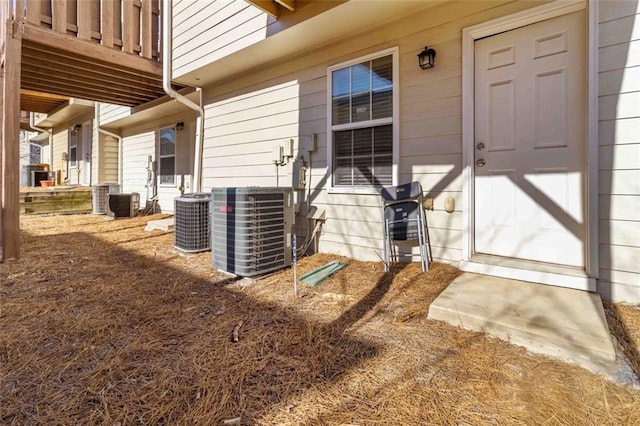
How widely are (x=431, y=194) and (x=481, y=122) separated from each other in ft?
2.63

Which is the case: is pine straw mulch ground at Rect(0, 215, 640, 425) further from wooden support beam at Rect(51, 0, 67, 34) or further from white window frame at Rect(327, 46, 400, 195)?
wooden support beam at Rect(51, 0, 67, 34)

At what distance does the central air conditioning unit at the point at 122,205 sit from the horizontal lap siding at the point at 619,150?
340 inches

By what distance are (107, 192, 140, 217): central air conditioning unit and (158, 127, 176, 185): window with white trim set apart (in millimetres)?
835

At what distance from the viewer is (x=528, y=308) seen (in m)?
2.16

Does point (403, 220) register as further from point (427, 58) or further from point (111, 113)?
point (111, 113)

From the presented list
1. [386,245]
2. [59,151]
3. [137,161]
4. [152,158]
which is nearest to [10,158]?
[386,245]

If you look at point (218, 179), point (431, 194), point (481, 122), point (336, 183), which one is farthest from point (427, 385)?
point (218, 179)

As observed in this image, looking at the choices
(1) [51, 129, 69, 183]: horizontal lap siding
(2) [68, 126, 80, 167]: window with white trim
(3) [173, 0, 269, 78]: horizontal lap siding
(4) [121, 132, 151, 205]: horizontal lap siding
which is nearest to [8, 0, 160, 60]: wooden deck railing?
(3) [173, 0, 269, 78]: horizontal lap siding

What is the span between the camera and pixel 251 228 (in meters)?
3.17

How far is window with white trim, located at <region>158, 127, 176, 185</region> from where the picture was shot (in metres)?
7.88

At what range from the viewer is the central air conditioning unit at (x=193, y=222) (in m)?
4.25

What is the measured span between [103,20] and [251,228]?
4.46 meters

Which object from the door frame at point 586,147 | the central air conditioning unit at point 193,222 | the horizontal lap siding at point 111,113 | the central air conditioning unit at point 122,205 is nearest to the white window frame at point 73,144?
the horizontal lap siding at point 111,113

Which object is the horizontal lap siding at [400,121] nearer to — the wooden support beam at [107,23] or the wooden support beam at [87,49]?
the wooden support beam at [87,49]
